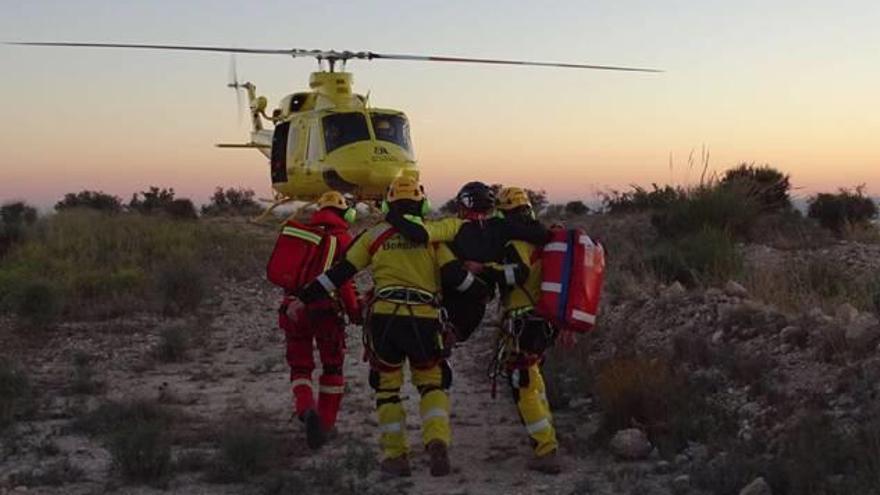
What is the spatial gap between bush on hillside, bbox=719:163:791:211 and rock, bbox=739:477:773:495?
1390cm

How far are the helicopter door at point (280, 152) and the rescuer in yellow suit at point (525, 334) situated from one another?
13583 mm

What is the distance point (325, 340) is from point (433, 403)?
1259mm

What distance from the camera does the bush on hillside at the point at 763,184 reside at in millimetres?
20078

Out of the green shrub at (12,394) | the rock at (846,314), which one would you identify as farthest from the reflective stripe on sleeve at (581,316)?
the green shrub at (12,394)

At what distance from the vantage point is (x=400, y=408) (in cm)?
709

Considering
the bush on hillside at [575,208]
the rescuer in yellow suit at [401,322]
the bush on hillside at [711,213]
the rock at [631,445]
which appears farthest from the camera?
the bush on hillside at [575,208]

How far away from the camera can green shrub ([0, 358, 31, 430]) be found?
8453 millimetres

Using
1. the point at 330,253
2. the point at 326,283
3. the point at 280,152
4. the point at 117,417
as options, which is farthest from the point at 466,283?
the point at 280,152

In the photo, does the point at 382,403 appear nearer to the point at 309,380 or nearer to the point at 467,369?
the point at 309,380

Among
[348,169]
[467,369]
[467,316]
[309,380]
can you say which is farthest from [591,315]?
[348,169]

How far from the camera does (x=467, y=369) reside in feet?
35.4

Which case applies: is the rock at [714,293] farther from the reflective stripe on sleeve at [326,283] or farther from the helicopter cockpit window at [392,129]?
the helicopter cockpit window at [392,129]

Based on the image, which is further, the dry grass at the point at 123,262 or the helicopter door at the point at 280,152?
the helicopter door at the point at 280,152

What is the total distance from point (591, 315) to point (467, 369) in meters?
3.90
